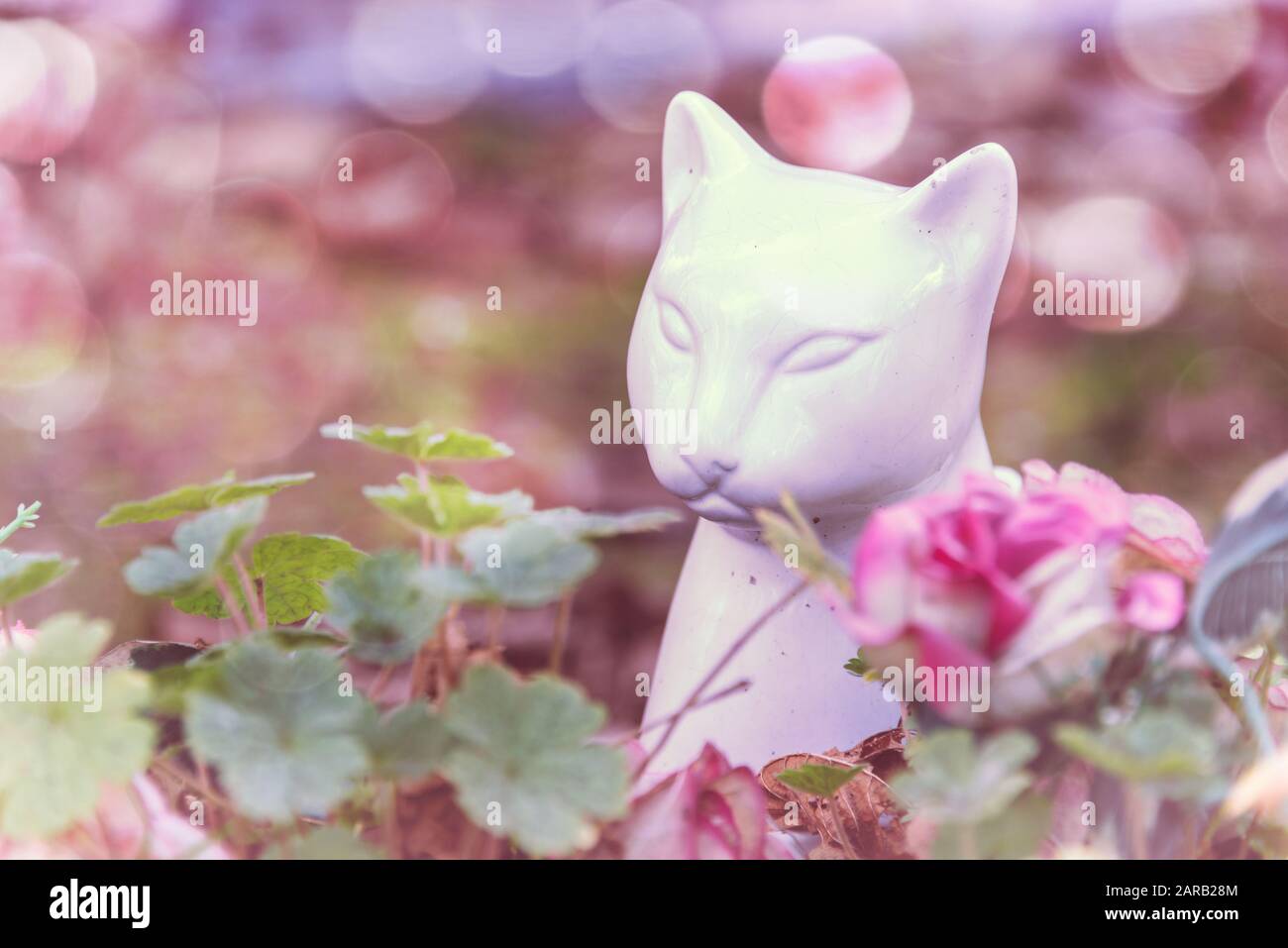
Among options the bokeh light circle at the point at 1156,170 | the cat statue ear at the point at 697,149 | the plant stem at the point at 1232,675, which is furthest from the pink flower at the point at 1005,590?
the bokeh light circle at the point at 1156,170

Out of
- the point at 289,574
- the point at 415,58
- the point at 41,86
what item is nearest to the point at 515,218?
the point at 415,58

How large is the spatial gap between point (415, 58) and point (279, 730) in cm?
75

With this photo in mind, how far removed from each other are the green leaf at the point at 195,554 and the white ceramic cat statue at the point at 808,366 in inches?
11.5

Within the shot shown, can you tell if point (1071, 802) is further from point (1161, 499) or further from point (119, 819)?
point (119, 819)

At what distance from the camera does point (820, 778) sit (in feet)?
1.61

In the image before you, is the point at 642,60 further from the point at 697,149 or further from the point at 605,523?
the point at 605,523

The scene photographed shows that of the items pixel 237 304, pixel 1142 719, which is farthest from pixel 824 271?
pixel 237 304

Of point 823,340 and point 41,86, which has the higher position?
point 41,86

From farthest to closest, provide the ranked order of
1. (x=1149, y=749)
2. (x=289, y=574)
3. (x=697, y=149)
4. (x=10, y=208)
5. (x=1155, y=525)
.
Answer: (x=10, y=208)
(x=697, y=149)
(x=289, y=574)
(x=1155, y=525)
(x=1149, y=749)

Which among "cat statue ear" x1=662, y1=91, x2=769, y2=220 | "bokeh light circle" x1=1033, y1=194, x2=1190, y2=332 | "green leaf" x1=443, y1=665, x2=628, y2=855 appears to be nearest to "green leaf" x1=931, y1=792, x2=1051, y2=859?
"green leaf" x1=443, y1=665, x2=628, y2=855

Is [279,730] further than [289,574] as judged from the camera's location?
No

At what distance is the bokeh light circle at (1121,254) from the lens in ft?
3.30

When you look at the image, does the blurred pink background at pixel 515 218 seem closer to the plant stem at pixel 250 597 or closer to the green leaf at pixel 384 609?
the plant stem at pixel 250 597
